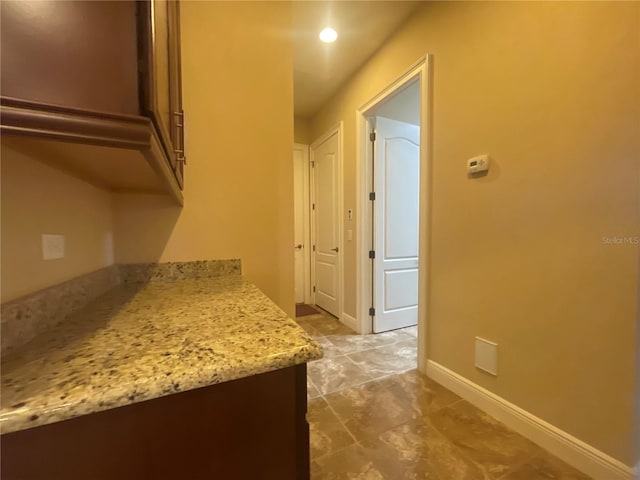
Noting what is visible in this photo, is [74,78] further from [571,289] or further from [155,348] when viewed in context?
[571,289]

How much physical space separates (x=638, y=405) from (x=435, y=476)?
0.85m

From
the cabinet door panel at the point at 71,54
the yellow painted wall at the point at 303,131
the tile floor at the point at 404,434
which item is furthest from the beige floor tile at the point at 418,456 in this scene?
the yellow painted wall at the point at 303,131

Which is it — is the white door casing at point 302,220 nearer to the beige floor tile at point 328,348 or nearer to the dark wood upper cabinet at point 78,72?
the beige floor tile at point 328,348

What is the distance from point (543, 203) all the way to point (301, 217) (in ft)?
10.00

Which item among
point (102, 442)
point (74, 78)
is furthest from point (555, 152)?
point (102, 442)

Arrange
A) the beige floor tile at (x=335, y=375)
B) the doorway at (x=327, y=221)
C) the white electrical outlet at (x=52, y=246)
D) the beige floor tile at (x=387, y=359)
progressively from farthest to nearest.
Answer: the doorway at (x=327, y=221), the beige floor tile at (x=387, y=359), the beige floor tile at (x=335, y=375), the white electrical outlet at (x=52, y=246)

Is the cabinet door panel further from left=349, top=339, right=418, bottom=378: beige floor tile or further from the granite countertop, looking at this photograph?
left=349, top=339, right=418, bottom=378: beige floor tile

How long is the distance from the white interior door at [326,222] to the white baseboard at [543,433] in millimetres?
1830

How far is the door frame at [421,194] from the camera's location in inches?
78.8

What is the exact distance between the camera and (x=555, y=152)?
131cm

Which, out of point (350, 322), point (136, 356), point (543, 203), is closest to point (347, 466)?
point (136, 356)

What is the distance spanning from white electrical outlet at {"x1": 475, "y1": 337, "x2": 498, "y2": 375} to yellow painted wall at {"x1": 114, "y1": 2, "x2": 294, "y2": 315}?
1.17 metres

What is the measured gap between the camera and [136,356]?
49 cm

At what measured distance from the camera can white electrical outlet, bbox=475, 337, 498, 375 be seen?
1610 millimetres
